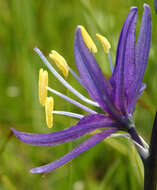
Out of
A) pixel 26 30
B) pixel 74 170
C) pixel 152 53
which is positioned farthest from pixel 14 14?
pixel 74 170

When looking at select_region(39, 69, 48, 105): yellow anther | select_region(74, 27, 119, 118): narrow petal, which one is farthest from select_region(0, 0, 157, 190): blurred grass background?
select_region(74, 27, 119, 118): narrow petal

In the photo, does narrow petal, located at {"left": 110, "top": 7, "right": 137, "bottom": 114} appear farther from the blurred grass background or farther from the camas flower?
the blurred grass background

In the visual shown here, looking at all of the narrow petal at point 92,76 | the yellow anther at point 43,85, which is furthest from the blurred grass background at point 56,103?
the narrow petal at point 92,76

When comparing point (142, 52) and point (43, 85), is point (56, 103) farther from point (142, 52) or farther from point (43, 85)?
point (142, 52)

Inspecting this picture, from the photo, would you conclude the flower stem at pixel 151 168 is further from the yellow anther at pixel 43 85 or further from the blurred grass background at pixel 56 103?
the blurred grass background at pixel 56 103

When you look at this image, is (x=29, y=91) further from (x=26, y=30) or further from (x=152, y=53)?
(x=152, y=53)

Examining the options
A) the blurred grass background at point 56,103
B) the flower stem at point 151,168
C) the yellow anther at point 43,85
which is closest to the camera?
the flower stem at point 151,168

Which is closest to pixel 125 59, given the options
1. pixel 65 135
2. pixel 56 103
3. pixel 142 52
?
pixel 142 52
